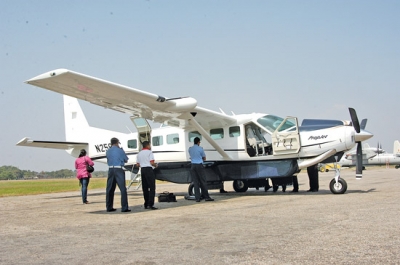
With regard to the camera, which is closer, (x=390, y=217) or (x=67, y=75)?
(x=390, y=217)

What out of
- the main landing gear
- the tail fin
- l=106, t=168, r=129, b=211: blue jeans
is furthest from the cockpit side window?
the tail fin

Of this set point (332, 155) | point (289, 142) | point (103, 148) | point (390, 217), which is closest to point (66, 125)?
point (103, 148)

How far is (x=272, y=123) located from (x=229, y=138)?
1.59 metres

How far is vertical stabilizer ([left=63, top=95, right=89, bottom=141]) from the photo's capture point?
61.3 feet

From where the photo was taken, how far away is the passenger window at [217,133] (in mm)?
14250

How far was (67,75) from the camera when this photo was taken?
8.44 metres

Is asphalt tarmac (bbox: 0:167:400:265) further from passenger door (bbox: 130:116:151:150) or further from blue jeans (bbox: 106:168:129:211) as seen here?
passenger door (bbox: 130:116:151:150)

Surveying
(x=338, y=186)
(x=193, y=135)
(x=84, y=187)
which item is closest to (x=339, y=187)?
(x=338, y=186)

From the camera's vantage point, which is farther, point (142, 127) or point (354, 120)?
point (142, 127)

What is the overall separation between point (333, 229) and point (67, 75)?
582cm

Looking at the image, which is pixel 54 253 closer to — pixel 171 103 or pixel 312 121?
pixel 171 103

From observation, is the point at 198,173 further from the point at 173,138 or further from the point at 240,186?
the point at 240,186

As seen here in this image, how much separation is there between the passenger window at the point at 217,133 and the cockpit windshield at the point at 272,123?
1.46 metres

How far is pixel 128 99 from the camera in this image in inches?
424
